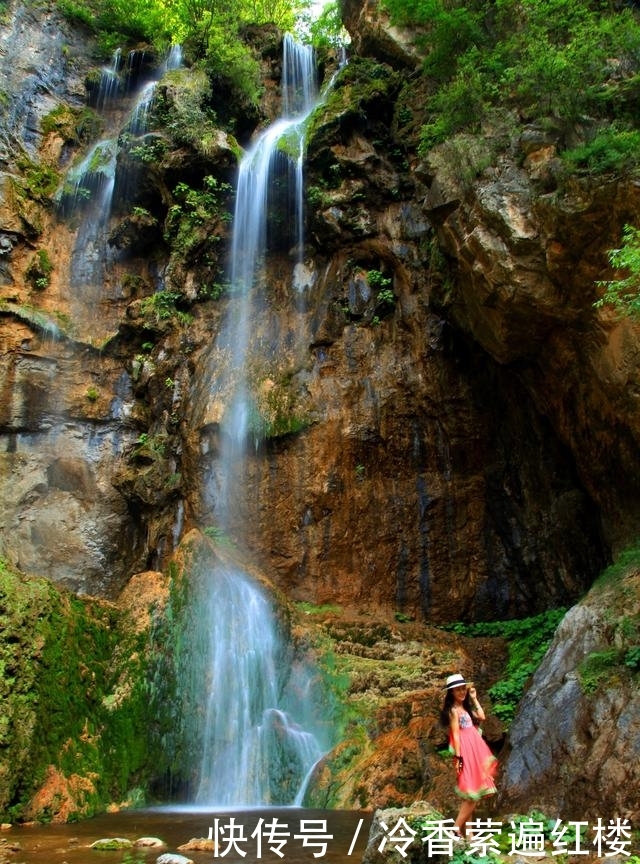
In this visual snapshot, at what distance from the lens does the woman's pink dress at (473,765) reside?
16.5ft

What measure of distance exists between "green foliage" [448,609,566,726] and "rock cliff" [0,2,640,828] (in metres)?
0.58

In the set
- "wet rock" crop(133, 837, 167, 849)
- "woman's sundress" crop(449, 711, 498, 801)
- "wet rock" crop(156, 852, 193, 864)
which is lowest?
"wet rock" crop(133, 837, 167, 849)

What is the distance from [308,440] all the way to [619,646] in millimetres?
8202

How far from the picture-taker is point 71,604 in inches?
376

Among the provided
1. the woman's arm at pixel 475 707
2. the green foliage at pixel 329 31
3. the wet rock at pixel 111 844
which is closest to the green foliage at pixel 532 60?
A: the woman's arm at pixel 475 707

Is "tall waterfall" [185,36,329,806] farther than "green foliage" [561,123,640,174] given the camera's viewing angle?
Yes

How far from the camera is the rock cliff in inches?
427

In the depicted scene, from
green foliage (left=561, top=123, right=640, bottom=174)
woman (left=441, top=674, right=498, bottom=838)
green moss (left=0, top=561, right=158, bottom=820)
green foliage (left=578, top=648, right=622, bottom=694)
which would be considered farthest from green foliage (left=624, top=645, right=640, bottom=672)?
green moss (left=0, top=561, right=158, bottom=820)

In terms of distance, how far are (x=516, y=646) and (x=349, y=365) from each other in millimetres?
6657

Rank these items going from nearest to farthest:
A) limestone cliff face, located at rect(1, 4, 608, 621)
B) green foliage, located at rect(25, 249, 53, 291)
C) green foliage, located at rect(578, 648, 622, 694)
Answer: green foliage, located at rect(578, 648, 622, 694)
limestone cliff face, located at rect(1, 4, 608, 621)
green foliage, located at rect(25, 249, 53, 291)

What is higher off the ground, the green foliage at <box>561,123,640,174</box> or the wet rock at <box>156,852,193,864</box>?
the green foliage at <box>561,123,640,174</box>

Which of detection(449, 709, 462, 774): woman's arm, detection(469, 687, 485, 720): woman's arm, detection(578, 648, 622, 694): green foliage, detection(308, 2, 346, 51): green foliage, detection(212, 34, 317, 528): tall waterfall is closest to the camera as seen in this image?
detection(449, 709, 462, 774): woman's arm

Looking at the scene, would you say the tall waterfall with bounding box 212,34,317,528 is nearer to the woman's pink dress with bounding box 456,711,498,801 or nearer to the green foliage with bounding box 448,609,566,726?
the green foliage with bounding box 448,609,566,726

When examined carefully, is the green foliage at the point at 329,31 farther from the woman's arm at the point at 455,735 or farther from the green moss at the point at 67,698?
the woman's arm at the point at 455,735
